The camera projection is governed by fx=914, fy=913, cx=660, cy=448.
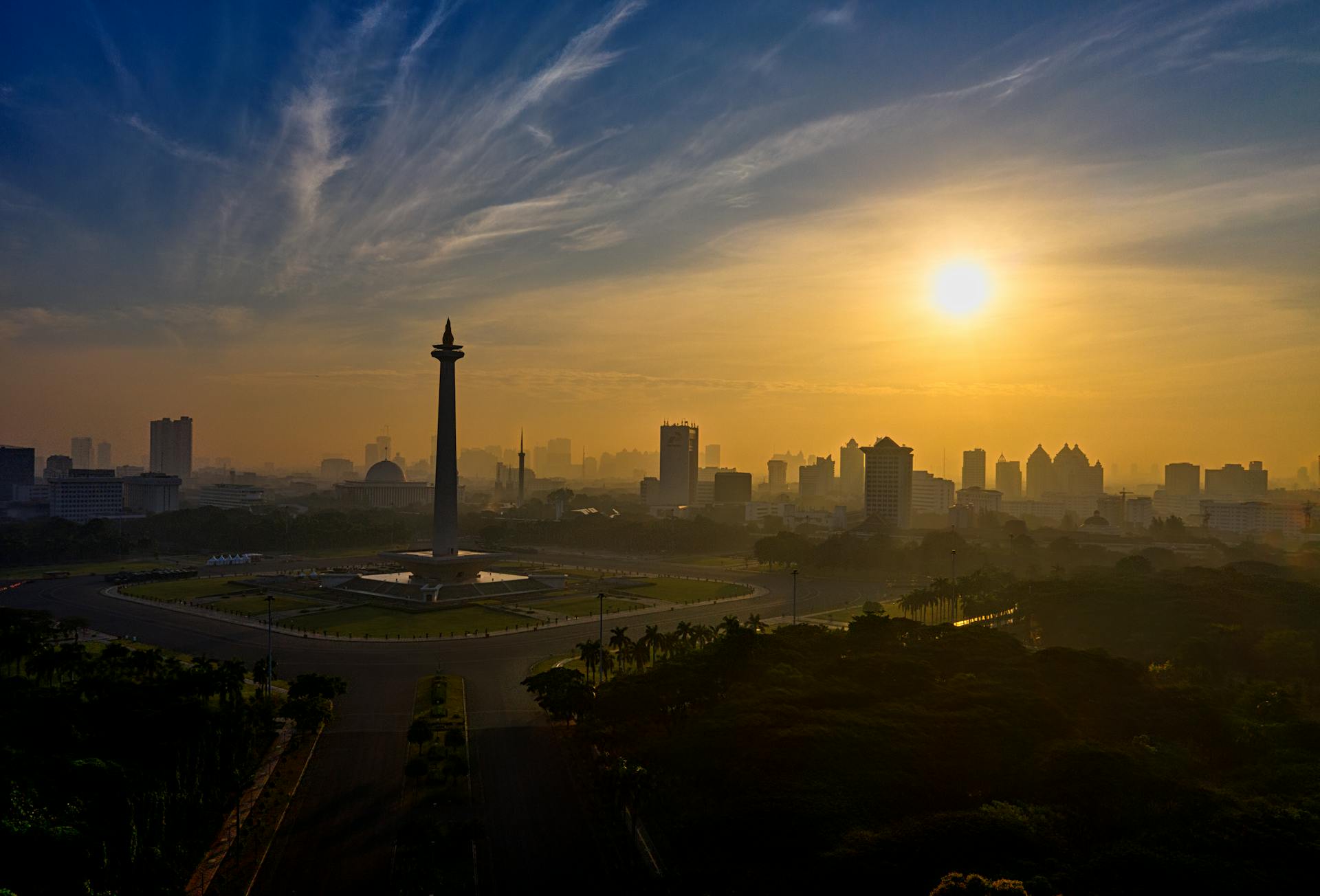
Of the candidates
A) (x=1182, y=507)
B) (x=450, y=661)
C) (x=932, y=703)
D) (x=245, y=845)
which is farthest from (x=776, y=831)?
(x=1182, y=507)

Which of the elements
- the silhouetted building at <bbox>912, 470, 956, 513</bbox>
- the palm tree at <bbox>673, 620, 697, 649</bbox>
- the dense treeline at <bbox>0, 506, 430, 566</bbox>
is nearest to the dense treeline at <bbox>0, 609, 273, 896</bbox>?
the palm tree at <bbox>673, 620, 697, 649</bbox>

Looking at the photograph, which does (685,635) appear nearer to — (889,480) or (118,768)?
(118,768)

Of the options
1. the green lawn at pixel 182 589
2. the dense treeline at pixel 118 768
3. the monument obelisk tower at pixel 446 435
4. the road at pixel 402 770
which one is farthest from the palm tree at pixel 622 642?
the green lawn at pixel 182 589

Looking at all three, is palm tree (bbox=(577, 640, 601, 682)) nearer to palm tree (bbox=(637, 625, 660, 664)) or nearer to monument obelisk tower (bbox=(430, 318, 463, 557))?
palm tree (bbox=(637, 625, 660, 664))

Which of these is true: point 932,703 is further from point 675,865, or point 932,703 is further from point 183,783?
point 183,783

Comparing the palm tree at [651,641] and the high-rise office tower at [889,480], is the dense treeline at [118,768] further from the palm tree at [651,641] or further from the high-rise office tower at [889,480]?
the high-rise office tower at [889,480]

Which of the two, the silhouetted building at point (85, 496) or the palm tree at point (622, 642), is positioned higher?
the silhouetted building at point (85, 496)
